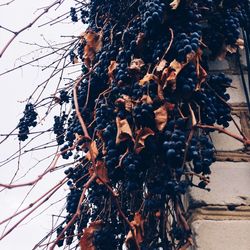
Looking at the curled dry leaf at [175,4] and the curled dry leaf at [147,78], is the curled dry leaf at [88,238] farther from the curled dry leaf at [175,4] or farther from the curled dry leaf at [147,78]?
the curled dry leaf at [175,4]

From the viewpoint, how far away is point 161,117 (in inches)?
50.0

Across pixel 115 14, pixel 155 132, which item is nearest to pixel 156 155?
pixel 155 132

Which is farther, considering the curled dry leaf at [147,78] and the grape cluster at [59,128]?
the grape cluster at [59,128]

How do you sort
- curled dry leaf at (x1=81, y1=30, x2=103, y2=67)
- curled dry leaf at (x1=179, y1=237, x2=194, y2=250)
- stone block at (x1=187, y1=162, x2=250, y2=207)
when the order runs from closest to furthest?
curled dry leaf at (x1=179, y1=237, x2=194, y2=250) < stone block at (x1=187, y1=162, x2=250, y2=207) < curled dry leaf at (x1=81, y1=30, x2=103, y2=67)

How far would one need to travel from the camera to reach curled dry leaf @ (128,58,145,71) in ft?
4.66

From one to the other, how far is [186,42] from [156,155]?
32 cm

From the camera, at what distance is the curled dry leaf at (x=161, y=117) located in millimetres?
1264

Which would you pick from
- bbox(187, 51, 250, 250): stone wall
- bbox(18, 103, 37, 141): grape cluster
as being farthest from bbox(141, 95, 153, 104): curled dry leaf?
bbox(18, 103, 37, 141): grape cluster

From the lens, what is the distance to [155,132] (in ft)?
4.21

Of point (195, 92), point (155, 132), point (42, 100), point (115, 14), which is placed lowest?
point (155, 132)

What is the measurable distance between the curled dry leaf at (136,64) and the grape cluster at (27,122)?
587 millimetres

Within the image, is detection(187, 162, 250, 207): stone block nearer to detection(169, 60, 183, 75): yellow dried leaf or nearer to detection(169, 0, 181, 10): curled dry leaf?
detection(169, 60, 183, 75): yellow dried leaf

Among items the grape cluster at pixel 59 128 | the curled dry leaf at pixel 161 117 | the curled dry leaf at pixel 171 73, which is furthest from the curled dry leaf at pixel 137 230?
the grape cluster at pixel 59 128

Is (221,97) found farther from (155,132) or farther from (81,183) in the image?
(81,183)
